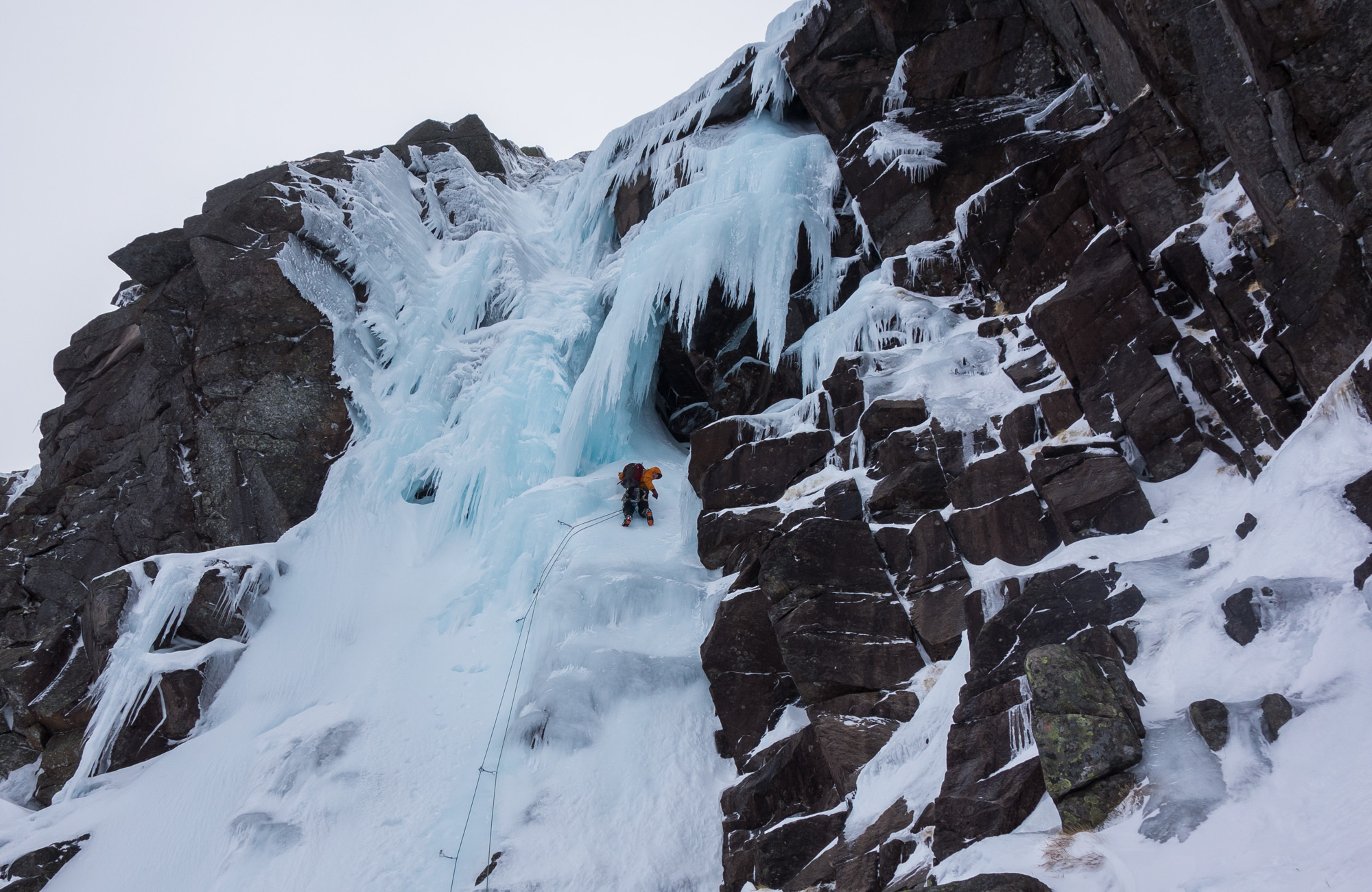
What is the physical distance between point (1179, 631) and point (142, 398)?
1558 cm

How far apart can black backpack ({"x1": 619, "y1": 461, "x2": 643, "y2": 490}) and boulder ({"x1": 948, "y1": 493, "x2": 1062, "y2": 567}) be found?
15.4 ft

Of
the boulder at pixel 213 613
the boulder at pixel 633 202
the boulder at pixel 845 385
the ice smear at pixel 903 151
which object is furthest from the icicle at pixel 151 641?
the ice smear at pixel 903 151

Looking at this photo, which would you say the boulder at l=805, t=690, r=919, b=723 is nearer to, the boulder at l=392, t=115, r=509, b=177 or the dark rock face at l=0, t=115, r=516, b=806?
the dark rock face at l=0, t=115, r=516, b=806

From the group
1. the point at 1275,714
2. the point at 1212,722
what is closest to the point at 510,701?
the point at 1212,722

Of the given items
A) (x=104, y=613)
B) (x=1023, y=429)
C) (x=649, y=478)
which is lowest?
(x=1023, y=429)

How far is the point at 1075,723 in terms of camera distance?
4094mm

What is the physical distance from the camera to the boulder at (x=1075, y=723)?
391 centimetres

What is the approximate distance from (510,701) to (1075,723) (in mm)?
6054

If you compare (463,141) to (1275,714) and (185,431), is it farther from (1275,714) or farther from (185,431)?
(1275,714)

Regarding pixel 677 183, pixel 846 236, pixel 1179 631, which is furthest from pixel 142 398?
pixel 1179 631

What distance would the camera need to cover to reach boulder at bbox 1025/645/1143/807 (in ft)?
12.8

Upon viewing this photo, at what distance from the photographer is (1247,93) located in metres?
5.65

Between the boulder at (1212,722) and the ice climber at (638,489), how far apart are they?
7122 millimetres

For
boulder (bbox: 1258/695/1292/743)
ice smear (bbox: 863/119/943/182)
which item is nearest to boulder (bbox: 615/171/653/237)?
ice smear (bbox: 863/119/943/182)
